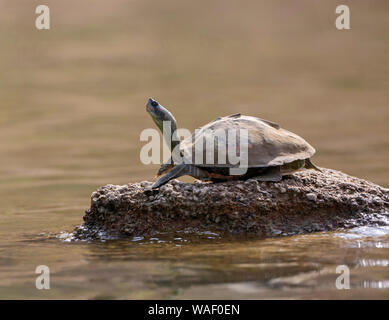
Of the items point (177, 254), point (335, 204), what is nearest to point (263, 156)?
point (335, 204)

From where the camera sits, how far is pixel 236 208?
5117 mm

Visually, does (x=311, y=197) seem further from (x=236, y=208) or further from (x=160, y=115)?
(x=160, y=115)

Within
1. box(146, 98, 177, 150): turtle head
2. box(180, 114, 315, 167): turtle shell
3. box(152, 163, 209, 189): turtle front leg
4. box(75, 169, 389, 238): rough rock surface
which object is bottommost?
box(75, 169, 389, 238): rough rock surface

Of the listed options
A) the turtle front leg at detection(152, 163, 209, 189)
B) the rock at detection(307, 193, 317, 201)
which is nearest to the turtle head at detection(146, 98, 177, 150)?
the turtle front leg at detection(152, 163, 209, 189)

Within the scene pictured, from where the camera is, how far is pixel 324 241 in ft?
16.1

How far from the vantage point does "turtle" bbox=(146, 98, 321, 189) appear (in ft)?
17.1

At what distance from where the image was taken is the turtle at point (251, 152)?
17.1 ft

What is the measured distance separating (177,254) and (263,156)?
3.34ft

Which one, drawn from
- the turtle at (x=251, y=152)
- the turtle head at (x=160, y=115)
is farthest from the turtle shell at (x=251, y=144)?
the turtle head at (x=160, y=115)

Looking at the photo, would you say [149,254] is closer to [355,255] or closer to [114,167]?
[355,255]

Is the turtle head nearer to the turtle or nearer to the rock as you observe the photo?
the turtle

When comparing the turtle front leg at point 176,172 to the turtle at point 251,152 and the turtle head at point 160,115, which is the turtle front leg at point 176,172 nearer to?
the turtle at point 251,152

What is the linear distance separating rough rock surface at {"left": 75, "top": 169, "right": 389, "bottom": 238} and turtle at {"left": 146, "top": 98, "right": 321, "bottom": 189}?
0.08 meters
